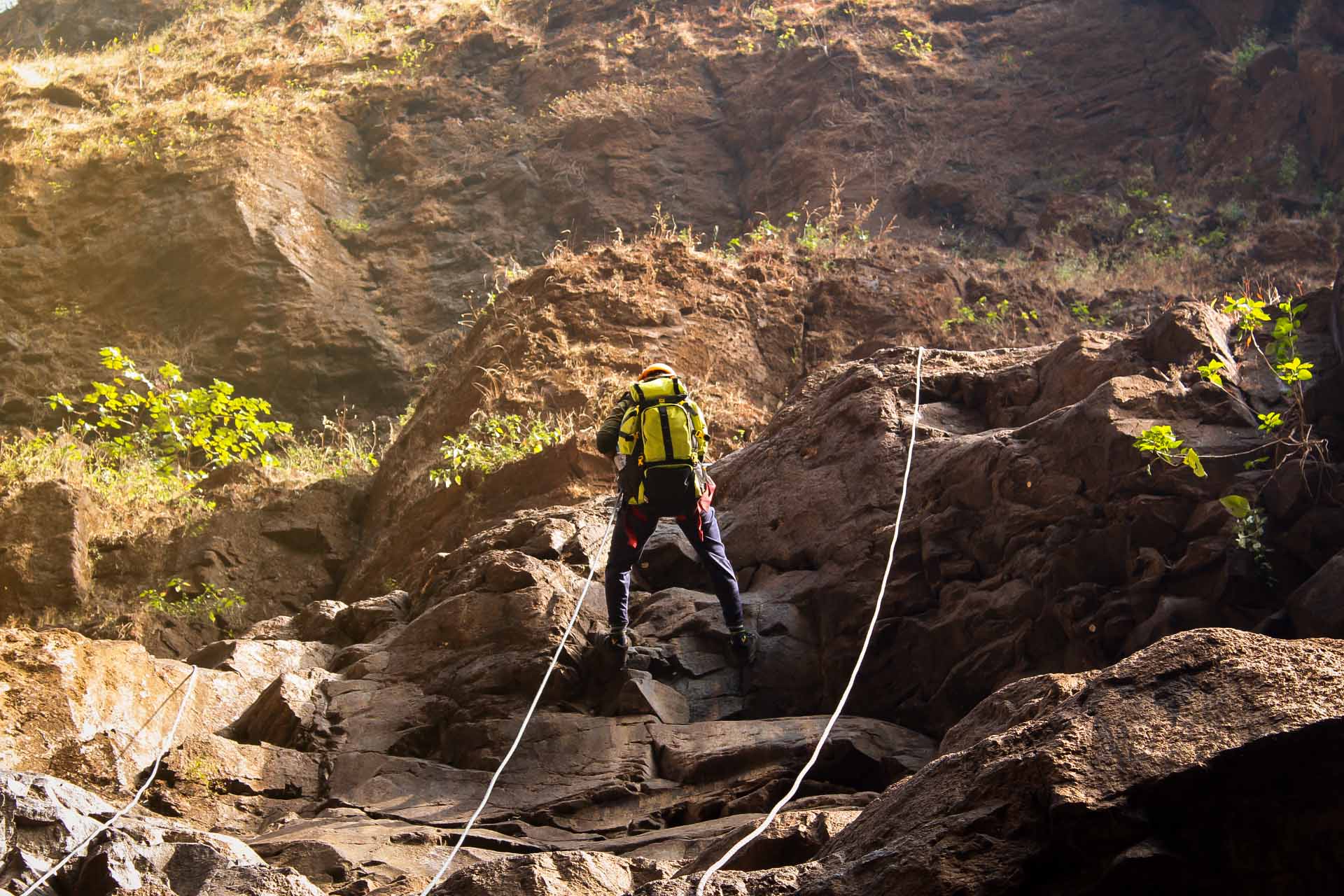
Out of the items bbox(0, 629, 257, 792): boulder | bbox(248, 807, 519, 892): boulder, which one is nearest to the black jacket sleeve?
bbox(248, 807, 519, 892): boulder

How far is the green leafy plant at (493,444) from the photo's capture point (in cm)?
1091

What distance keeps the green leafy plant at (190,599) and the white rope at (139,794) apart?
359 centimetres

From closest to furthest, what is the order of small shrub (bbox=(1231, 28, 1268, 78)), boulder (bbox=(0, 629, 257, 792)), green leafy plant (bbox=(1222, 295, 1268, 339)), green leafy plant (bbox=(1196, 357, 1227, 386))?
boulder (bbox=(0, 629, 257, 792)), green leafy plant (bbox=(1222, 295, 1268, 339)), green leafy plant (bbox=(1196, 357, 1227, 386)), small shrub (bbox=(1231, 28, 1268, 78))

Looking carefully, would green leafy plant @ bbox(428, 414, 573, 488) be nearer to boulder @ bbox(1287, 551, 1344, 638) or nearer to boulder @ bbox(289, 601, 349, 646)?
boulder @ bbox(289, 601, 349, 646)

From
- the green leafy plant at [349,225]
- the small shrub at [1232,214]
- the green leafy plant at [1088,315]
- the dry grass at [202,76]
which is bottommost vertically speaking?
the green leafy plant at [1088,315]

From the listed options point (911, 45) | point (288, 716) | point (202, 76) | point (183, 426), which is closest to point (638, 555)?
point (288, 716)

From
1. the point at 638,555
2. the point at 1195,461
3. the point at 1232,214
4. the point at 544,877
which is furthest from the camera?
the point at 1232,214

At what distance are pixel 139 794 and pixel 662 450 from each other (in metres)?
3.43

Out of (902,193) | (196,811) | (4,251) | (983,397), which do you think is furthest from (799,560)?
(4,251)

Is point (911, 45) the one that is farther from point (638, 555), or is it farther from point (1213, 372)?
point (638, 555)

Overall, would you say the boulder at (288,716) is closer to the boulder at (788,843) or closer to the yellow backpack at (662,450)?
the yellow backpack at (662,450)

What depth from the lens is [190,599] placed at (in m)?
10.9

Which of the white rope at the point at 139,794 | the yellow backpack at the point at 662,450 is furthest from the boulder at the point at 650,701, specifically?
the white rope at the point at 139,794

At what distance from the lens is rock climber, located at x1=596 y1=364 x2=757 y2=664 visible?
719 centimetres
